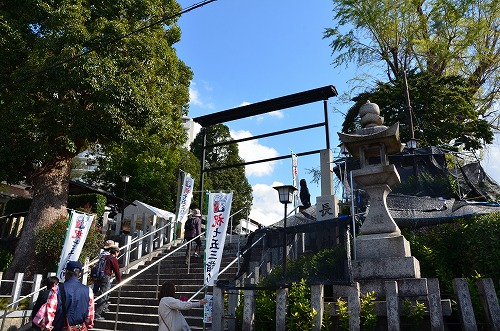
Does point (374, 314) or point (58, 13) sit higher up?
point (58, 13)

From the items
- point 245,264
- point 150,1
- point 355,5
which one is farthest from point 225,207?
point 355,5

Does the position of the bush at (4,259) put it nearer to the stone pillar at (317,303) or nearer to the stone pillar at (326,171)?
the stone pillar at (326,171)

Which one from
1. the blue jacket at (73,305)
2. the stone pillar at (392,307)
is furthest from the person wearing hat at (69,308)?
the stone pillar at (392,307)

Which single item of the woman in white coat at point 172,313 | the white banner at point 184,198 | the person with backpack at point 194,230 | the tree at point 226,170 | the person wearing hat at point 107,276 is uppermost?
the tree at point 226,170

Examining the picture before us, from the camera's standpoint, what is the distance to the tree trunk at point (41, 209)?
12.2 m

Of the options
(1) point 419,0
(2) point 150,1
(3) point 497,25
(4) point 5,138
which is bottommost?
(4) point 5,138

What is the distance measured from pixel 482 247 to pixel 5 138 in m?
13.1

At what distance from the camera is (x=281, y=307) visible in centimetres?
601

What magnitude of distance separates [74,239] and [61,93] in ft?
16.1

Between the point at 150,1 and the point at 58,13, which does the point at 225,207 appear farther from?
the point at 150,1

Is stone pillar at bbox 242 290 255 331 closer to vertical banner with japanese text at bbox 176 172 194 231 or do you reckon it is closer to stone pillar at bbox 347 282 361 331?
stone pillar at bbox 347 282 361 331

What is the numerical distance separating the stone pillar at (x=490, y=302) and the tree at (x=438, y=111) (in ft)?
44.6

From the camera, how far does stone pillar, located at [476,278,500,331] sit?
5.40 meters

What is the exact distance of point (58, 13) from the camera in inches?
500
